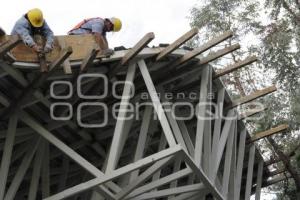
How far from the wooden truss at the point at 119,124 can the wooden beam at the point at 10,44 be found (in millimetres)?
16

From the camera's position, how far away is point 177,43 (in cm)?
1110

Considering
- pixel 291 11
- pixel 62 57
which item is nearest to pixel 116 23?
pixel 62 57

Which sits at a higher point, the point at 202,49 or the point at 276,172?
the point at 202,49

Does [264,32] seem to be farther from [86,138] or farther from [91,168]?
[91,168]

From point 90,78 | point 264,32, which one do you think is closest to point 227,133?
point 90,78

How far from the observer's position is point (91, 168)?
10062 mm

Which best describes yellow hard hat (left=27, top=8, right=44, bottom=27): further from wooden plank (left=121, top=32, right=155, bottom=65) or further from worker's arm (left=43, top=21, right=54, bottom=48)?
wooden plank (left=121, top=32, right=155, bottom=65)

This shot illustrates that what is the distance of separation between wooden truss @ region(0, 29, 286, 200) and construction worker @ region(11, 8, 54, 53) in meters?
0.22

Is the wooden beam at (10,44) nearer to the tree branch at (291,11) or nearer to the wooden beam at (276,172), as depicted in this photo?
the wooden beam at (276,172)

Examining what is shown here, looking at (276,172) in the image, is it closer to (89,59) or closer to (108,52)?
(108,52)

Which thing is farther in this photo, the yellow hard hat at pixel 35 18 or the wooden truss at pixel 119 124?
the yellow hard hat at pixel 35 18

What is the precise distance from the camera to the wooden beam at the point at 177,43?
1087 centimetres

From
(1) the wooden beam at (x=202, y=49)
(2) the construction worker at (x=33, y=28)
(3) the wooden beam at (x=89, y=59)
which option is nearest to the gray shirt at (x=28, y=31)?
(2) the construction worker at (x=33, y=28)

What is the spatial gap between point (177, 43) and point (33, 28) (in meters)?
2.79
